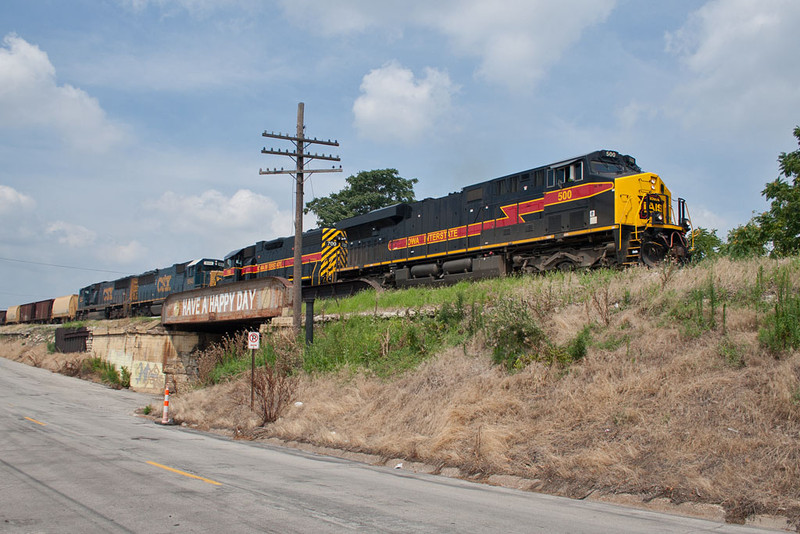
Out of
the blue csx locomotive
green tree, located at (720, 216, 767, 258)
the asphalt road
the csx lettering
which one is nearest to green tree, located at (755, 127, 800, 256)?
green tree, located at (720, 216, 767, 258)

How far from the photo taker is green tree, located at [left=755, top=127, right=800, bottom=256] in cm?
2084

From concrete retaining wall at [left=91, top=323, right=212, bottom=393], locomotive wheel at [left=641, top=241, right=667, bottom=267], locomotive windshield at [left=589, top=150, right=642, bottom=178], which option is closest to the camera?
locomotive wheel at [left=641, top=241, right=667, bottom=267]

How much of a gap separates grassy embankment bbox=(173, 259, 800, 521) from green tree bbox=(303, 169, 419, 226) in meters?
39.5

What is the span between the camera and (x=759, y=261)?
36.7 feet

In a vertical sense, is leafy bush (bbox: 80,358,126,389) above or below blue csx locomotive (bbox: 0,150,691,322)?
below

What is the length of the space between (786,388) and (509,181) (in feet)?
40.8

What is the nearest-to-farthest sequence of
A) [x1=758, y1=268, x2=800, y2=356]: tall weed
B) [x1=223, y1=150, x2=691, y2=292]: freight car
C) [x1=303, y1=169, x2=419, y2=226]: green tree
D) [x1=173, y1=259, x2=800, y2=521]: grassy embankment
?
[x1=173, y1=259, x2=800, y2=521]: grassy embankment, [x1=758, y1=268, x2=800, y2=356]: tall weed, [x1=223, y1=150, x2=691, y2=292]: freight car, [x1=303, y1=169, x2=419, y2=226]: green tree

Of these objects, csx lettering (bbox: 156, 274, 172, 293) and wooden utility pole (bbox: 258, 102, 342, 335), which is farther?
csx lettering (bbox: 156, 274, 172, 293)

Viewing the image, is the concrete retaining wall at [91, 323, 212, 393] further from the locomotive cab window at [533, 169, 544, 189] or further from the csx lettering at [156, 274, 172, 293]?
the locomotive cab window at [533, 169, 544, 189]

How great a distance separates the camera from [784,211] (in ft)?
70.7

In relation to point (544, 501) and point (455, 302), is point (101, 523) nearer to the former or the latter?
point (544, 501)

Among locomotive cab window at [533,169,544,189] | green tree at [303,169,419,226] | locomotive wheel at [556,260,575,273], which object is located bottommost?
locomotive wheel at [556,260,575,273]

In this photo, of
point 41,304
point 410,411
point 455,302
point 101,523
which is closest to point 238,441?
point 410,411

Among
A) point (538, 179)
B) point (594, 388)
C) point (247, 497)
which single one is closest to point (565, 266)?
point (538, 179)
